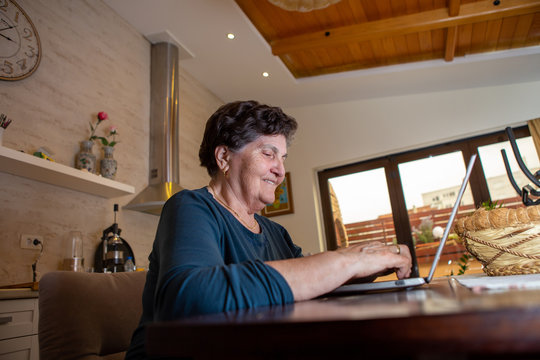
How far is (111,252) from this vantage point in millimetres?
2871

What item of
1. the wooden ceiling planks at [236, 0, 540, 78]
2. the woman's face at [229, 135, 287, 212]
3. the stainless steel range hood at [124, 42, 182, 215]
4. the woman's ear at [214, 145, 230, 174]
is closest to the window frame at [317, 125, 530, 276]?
the wooden ceiling planks at [236, 0, 540, 78]

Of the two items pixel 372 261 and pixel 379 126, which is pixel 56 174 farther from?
pixel 379 126

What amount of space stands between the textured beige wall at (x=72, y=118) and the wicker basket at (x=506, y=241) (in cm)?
249

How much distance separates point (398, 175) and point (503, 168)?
1154 mm

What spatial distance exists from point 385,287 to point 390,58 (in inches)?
154

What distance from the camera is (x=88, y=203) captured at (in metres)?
2.97

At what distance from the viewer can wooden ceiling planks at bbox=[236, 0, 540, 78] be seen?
11.0ft

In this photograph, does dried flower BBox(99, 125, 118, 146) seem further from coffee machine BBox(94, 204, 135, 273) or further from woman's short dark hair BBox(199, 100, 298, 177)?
woman's short dark hair BBox(199, 100, 298, 177)

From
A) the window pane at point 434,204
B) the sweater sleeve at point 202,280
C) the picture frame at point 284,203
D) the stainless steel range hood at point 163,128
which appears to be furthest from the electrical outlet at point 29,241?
the window pane at point 434,204

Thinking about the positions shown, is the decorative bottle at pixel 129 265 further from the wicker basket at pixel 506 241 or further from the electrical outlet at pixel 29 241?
the wicker basket at pixel 506 241

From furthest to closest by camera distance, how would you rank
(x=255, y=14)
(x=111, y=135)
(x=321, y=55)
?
(x=321, y=55) → (x=255, y=14) → (x=111, y=135)

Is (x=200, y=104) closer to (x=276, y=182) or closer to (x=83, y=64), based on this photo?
(x=83, y=64)

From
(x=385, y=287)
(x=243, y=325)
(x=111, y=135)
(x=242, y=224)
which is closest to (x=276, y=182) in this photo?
(x=242, y=224)

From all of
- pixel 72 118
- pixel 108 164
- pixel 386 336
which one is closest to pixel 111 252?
pixel 108 164
